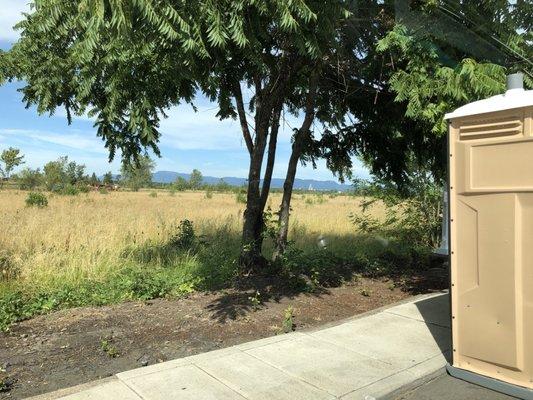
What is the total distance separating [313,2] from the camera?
4199mm

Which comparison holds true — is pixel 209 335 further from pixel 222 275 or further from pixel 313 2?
pixel 313 2

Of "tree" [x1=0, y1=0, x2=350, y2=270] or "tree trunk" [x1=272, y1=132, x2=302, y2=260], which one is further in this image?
"tree trunk" [x1=272, y1=132, x2=302, y2=260]

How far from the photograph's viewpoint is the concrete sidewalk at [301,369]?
374 cm

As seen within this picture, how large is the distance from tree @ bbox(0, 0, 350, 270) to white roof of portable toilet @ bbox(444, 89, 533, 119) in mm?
1434

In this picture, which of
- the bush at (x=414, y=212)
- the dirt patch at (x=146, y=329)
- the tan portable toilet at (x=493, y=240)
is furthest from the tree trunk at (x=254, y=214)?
the bush at (x=414, y=212)

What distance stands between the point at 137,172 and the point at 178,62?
26823 mm

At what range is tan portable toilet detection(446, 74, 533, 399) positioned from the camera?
3.73m

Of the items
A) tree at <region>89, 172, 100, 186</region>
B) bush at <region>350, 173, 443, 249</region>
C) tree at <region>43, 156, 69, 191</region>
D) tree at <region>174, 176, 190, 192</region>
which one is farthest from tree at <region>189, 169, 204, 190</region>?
bush at <region>350, 173, 443, 249</region>

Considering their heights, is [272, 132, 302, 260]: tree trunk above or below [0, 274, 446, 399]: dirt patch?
above

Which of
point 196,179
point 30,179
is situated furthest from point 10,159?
point 196,179

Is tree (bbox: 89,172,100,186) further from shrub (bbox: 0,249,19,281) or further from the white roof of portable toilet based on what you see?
the white roof of portable toilet

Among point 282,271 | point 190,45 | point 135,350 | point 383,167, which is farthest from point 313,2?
point 383,167

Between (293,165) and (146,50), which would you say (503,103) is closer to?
(146,50)

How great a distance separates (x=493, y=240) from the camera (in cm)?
391
